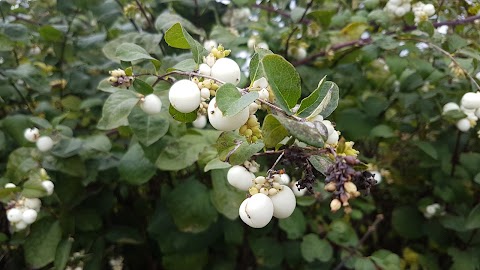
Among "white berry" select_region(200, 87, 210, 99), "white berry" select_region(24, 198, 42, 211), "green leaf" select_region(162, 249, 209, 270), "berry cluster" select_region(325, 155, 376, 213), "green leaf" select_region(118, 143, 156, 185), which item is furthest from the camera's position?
"green leaf" select_region(162, 249, 209, 270)

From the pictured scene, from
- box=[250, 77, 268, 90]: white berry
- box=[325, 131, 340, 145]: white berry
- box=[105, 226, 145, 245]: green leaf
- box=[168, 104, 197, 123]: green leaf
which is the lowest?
box=[105, 226, 145, 245]: green leaf

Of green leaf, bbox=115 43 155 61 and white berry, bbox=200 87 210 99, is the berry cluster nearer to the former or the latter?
white berry, bbox=200 87 210 99

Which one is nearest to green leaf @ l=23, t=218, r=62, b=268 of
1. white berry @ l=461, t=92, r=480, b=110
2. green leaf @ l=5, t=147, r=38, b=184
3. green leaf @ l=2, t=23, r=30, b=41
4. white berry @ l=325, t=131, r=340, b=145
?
green leaf @ l=5, t=147, r=38, b=184

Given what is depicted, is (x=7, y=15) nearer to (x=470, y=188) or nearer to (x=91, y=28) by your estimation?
(x=91, y=28)

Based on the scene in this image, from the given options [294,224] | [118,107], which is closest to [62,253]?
[118,107]

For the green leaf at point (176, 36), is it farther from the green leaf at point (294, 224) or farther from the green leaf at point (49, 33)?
the green leaf at point (49, 33)

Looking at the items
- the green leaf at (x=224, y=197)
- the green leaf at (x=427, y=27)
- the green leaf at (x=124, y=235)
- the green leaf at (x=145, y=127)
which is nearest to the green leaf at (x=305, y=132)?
the green leaf at (x=145, y=127)
